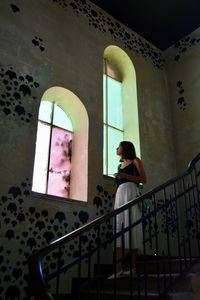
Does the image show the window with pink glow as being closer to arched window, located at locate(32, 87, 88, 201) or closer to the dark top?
arched window, located at locate(32, 87, 88, 201)

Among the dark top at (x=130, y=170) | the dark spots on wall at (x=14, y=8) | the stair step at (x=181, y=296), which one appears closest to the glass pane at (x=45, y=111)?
the dark spots on wall at (x=14, y=8)

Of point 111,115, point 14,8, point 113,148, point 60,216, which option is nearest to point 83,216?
point 60,216

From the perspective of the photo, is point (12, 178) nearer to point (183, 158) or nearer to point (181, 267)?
point (181, 267)

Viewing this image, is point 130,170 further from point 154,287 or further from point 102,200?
point 154,287

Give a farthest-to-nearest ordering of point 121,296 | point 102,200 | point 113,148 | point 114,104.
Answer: point 114,104 < point 113,148 < point 102,200 < point 121,296

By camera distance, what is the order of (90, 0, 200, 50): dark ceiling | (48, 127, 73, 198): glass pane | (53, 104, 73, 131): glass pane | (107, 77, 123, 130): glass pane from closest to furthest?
1. (48, 127, 73, 198): glass pane
2. (53, 104, 73, 131): glass pane
3. (107, 77, 123, 130): glass pane
4. (90, 0, 200, 50): dark ceiling

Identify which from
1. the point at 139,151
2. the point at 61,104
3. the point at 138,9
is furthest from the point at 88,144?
the point at 138,9

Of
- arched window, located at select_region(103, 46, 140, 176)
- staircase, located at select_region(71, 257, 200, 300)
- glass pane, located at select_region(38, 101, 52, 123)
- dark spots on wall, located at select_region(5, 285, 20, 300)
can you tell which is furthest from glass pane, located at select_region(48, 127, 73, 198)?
staircase, located at select_region(71, 257, 200, 300)

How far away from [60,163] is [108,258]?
137cm

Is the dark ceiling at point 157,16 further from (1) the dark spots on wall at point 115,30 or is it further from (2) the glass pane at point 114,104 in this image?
(2) the glass pane at point 114,104

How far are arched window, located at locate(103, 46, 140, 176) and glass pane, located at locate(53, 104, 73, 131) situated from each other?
68 cm

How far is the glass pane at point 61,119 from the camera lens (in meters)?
4.75

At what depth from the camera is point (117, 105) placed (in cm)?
584

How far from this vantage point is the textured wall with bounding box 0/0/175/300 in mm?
3541
